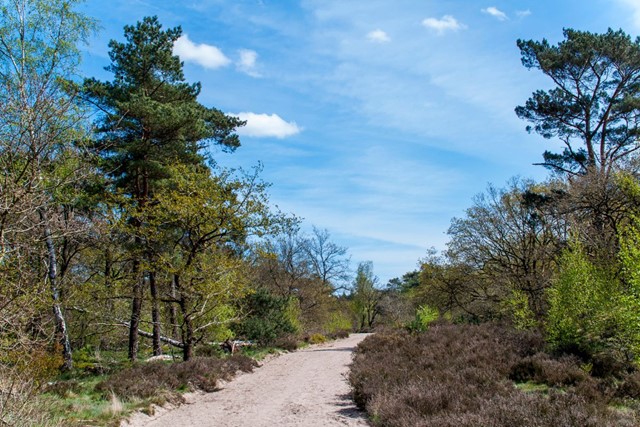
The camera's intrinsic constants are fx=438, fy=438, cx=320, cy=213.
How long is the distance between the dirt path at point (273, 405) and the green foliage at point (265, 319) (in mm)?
6642

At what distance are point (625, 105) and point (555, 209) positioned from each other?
5420 millimetres

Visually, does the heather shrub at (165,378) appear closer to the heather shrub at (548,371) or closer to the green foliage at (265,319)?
the green foliage at (265,319)

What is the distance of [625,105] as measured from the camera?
64.4 ft

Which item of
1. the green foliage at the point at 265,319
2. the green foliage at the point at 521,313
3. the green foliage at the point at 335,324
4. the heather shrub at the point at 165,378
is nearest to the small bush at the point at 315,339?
the green foliage at the point at 265,319

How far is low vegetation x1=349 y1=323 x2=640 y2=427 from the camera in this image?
6117 mm

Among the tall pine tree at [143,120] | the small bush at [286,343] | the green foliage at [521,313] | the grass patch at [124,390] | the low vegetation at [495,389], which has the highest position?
the tall pine tree at [143,120]

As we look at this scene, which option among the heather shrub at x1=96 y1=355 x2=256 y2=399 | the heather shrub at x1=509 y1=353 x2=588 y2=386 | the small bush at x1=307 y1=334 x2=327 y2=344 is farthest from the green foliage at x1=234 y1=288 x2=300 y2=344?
the heather shrub at x1=509 y1=353 x2=588 y2=386

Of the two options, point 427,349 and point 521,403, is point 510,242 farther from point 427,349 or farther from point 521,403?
point 521,403

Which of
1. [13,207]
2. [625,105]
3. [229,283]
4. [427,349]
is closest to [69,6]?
[13,207]

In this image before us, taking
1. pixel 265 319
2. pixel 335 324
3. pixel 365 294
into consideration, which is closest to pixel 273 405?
pixel 265 319

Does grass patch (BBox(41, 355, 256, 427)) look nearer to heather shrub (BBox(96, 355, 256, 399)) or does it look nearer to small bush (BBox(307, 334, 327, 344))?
heather shrub (BBox(96, 355, 256, 399))

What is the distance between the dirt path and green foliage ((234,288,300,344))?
21.8ft

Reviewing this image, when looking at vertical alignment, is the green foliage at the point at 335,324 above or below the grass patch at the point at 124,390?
below

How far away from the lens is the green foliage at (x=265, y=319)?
2169 cm
